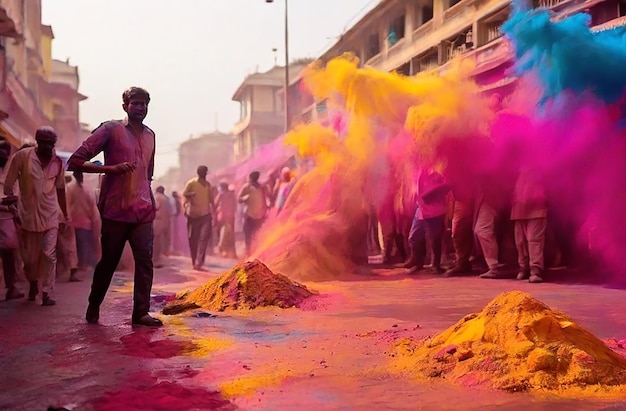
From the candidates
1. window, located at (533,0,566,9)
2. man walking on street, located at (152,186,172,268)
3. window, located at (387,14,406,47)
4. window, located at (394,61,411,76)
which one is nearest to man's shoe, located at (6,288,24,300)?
man walking on street, located at (152,186,172,268)

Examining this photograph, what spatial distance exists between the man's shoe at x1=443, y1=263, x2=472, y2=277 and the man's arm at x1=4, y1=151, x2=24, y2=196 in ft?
18.8

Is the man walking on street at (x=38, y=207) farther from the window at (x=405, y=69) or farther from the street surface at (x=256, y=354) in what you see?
the window at (x=405, y=69)

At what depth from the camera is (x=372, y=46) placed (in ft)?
76.9

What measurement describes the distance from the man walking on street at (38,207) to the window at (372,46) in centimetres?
1795

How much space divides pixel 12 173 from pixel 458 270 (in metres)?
5.97

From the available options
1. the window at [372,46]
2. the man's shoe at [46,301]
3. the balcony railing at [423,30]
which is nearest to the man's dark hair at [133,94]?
the man's shoe at [46,301]

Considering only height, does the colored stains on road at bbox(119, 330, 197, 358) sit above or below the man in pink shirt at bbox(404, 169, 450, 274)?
below

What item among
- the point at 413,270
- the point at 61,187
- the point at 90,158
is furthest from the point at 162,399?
the point at 413,270

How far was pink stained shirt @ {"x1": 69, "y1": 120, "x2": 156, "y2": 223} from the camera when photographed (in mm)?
5195

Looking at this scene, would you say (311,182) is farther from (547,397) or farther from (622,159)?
(547,397)

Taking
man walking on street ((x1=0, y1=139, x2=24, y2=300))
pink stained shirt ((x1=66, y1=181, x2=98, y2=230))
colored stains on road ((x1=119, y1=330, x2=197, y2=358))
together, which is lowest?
colored stains on road ((x1=119, y1=330, x2=197, y2=358))

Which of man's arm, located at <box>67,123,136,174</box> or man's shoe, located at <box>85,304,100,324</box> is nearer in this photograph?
man's arm, located at <box>67,123,136,174</box>

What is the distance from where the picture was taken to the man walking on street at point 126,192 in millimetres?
5168

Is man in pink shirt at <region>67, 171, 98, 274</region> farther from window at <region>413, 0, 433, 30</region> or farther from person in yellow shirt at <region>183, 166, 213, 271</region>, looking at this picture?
window at <region>413, 0, 433, 30</region>
